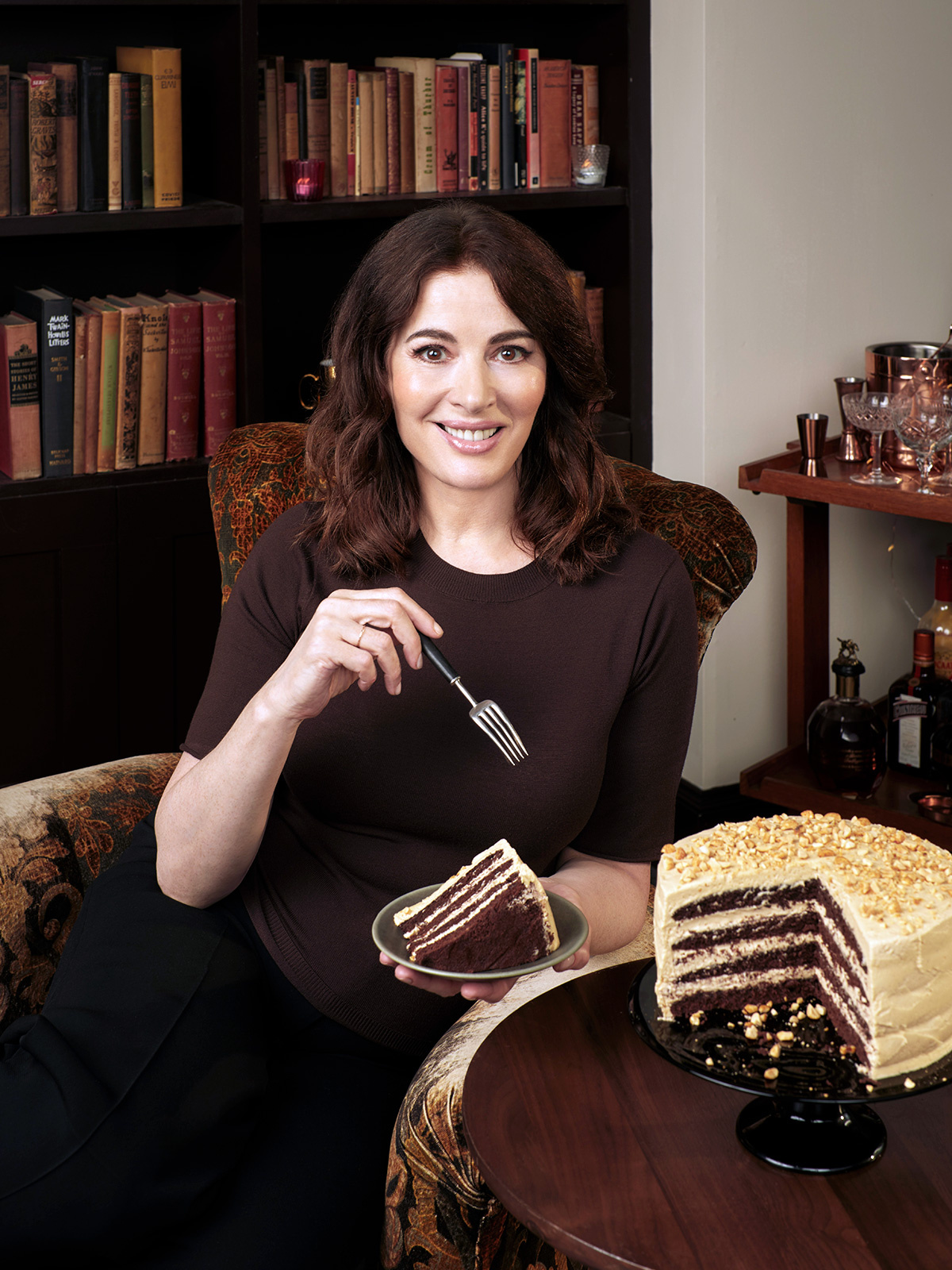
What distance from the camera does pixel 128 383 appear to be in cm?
258

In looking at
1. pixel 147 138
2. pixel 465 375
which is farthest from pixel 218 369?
pixel 465 375

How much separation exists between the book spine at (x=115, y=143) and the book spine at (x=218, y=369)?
0.79 feet

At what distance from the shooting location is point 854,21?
2.83 m

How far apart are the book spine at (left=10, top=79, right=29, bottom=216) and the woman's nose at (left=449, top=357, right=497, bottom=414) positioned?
1292 mm

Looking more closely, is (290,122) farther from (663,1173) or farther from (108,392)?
(663,1173)

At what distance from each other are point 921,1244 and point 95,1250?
28.6 inches

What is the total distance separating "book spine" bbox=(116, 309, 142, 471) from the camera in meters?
2.56

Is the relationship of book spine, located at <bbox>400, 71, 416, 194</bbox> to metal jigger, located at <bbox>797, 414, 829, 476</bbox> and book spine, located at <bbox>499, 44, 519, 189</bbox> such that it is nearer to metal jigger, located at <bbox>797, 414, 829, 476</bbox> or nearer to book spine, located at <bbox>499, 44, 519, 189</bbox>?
book spine, located at <bbox>499, 44, 519, 189</bbox>

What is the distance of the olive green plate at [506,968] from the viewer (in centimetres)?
113

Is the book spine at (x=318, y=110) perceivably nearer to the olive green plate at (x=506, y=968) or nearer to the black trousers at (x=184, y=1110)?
the black trousers at (x=184, y=1110)

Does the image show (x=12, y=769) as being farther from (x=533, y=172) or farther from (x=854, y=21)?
(x=854, y=21)

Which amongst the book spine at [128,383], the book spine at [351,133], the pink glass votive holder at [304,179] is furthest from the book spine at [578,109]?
the book spine at [128,383]

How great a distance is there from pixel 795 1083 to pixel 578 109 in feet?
7.91

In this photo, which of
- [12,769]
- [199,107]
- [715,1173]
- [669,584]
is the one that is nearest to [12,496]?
[12,769]
